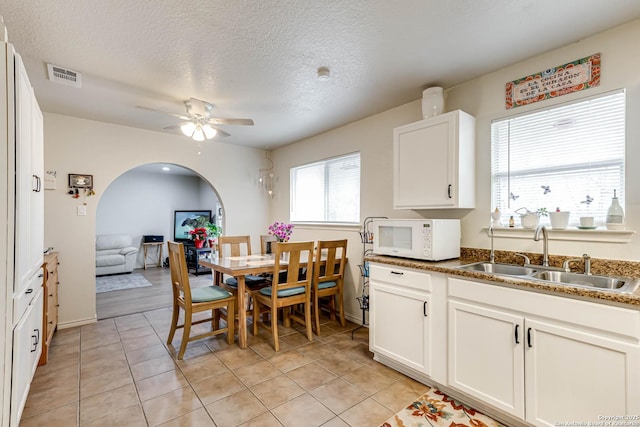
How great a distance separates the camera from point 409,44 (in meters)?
2.02

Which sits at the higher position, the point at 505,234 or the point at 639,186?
the point at 639,186

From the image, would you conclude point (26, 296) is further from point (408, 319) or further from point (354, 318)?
point (354, 318)

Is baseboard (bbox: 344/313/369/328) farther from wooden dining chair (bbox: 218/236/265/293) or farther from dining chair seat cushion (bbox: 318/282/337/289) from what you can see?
wooden dining chair (bbox: 218/236/265/293)

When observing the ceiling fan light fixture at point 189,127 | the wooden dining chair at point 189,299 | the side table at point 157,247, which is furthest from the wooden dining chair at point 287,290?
the side table at point 157,247

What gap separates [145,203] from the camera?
7.60 metres

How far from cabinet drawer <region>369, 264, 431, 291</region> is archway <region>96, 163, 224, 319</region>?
4187mm

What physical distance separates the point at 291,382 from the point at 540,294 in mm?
1767

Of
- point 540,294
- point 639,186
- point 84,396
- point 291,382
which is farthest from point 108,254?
point 639,186

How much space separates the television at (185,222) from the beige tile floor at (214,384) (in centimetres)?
491

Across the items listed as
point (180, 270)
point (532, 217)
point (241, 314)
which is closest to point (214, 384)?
point (241, 314)

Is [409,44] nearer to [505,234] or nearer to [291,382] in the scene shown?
[505,234]

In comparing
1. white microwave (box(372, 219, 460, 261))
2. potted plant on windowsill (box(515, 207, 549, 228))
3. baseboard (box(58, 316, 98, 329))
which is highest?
potted plant on windowsill (box(515, 207, 549, 228))

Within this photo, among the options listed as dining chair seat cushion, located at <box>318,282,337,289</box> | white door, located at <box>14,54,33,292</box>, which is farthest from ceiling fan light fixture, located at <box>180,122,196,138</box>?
dining chair seat cushion, located at <box>318,282,337,289</box>

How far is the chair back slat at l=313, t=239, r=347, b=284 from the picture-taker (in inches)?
125
